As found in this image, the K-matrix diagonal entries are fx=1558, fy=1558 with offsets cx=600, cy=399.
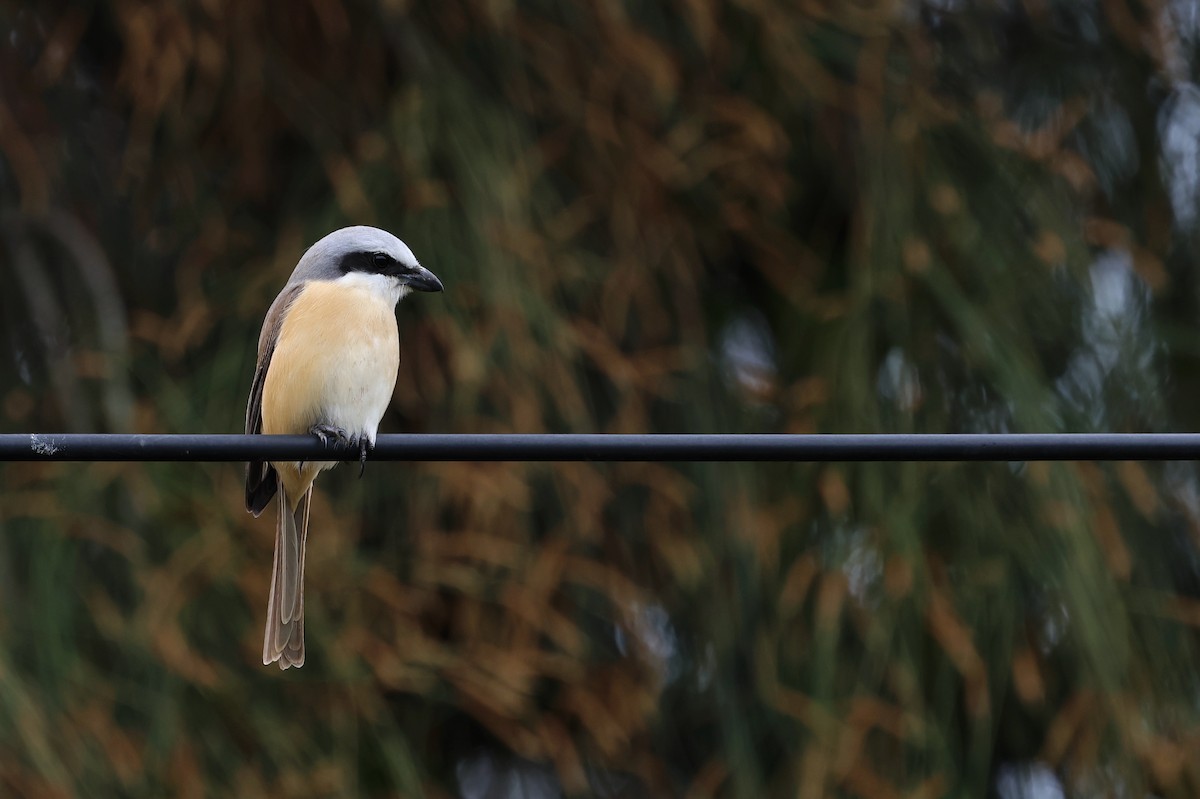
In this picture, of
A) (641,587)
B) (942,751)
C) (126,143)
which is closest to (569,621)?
(641,587)

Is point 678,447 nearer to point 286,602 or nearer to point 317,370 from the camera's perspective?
point 317,370

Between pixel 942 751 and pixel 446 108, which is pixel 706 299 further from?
pixel 942 751

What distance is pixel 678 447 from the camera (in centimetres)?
267

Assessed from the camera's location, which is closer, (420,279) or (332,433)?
(332,433)

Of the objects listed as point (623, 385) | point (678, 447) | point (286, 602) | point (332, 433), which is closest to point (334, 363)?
point (332, 433)

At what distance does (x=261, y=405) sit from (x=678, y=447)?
187cm

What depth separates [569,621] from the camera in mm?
4766

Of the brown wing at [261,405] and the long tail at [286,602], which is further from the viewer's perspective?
the brown wing at [261,405]

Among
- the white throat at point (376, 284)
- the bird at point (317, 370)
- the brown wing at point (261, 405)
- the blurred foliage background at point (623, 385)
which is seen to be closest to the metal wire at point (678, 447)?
the bird at point (317, 370)

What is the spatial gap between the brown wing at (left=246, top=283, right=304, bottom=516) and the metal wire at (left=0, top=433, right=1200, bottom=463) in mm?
1406

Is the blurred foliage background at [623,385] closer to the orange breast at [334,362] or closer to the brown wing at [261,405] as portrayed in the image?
the brown wing at [261,405]

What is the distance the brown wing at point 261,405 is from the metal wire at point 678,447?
1.41 m

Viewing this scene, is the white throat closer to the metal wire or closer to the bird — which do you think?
the bird

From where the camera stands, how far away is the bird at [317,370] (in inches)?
153
